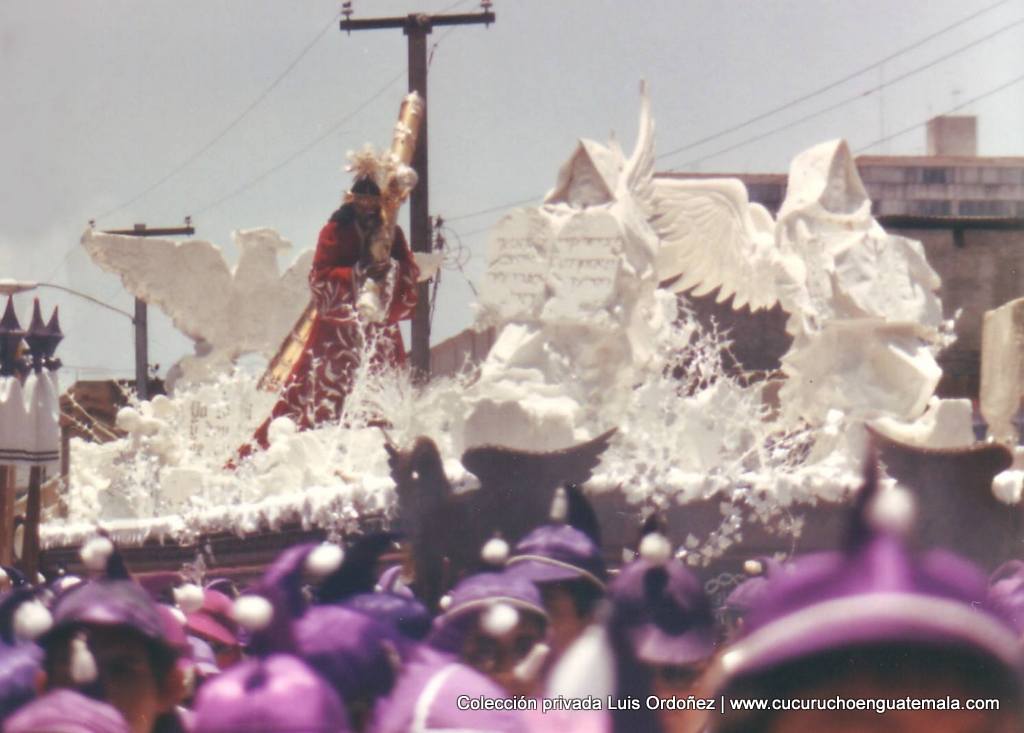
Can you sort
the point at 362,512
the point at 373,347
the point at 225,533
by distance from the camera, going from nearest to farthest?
the point at 362,512
the point at 225,533
the point at 373,347

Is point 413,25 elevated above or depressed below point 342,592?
above

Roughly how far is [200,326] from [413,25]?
3.70 metres

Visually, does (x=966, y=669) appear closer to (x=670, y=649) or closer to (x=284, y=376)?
(x=670, y=649)

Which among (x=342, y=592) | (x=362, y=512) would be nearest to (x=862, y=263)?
(x=362, y=512)

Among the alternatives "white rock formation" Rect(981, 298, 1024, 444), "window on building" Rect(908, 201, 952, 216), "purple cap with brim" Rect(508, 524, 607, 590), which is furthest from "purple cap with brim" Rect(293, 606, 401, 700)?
"window on building" Rect(908, 201, 952, 216)

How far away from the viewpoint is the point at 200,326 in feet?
46.8

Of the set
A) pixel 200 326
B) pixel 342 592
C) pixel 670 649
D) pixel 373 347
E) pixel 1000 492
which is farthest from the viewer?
pixel 200 326

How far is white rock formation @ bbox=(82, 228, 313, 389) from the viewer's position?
14086mm

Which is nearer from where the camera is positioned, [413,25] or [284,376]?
[284,376]

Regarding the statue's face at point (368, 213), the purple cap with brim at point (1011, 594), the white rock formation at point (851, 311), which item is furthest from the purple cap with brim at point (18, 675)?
the statue's face at point (368, 213)

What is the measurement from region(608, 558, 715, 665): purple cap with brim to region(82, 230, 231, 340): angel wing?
10.6 metres

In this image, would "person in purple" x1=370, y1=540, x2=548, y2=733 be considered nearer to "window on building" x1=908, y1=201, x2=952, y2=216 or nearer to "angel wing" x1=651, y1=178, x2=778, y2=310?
"angel wing" x1=651, y1=178, x2=778, y2=310

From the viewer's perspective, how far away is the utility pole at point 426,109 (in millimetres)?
15617

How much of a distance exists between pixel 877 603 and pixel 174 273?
1258cm
